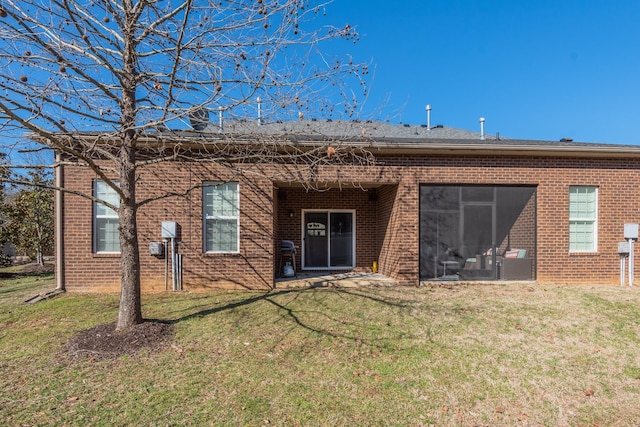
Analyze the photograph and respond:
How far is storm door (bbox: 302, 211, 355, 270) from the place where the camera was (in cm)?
1169

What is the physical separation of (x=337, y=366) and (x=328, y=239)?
23.8 ft

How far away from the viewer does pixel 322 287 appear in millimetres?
8828

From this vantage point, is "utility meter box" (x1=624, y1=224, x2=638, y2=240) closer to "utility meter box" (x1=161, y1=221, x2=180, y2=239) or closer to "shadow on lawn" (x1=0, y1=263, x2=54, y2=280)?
"utility meter box" (x1=161, y1=221, x2=180, y2=239)

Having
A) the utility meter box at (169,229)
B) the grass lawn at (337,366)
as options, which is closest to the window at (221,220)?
the utility meter box at (169,229)

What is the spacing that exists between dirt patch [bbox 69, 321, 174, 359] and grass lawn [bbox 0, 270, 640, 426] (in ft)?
0.57

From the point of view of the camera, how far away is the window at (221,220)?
8.71m

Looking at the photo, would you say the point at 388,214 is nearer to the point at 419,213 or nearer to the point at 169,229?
the point at 419,213

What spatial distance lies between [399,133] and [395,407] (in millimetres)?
10737

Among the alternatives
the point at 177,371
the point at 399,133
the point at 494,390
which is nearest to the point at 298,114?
the point at 177,371

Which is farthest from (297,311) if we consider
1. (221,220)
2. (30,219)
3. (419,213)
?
(30,219)

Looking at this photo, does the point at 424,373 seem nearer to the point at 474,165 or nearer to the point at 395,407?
the point at 395,407

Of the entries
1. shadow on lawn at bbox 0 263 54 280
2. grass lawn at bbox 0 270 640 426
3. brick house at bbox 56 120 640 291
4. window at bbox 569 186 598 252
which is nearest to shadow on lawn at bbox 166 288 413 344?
grass lawn at bbox 0 270 640 426

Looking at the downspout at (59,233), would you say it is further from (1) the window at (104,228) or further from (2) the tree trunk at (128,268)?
(2) the tree trunk at (128,268)

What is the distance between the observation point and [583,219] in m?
9.39
